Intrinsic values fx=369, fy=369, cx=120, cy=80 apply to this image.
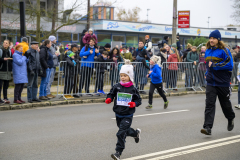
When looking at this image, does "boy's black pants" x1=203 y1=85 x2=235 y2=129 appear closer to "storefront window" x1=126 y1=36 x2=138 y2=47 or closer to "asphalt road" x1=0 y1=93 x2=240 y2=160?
"asphalt road" x1=0 y1=93 x2=240 y2=160

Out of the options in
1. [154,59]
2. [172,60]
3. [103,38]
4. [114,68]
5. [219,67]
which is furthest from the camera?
[103,38]

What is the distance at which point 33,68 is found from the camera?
1180 cm

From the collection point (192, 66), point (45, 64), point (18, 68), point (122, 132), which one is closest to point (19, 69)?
point (18, 68)

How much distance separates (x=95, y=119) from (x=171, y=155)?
393 cm

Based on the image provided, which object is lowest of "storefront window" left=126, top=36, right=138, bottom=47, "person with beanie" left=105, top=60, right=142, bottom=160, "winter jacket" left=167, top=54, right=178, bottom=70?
"person with beanie" left=105, top=60, right=142, bottom=160

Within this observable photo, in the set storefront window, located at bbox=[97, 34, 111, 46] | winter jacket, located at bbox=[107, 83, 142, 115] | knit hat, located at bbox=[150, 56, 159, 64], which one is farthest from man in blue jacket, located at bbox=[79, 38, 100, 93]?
storefront window, located at bbox=[97, 34, 111, 46]

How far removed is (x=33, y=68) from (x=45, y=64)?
49cm

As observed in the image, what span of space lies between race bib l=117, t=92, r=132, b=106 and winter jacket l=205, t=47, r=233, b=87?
235cm

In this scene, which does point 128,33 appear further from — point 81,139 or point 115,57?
point 81,139

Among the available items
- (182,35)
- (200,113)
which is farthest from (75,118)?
(182,35)

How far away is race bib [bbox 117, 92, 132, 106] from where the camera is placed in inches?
229

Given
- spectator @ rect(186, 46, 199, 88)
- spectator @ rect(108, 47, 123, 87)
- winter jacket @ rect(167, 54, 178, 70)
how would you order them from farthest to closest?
spectator @ rect(186, 46, 199, 88) → winter jacket @ rect(167, 54, 178, 70) → spectator @ rect(108, 47, 123, 87)

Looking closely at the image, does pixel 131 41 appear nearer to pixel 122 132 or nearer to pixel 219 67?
pixel 219 67

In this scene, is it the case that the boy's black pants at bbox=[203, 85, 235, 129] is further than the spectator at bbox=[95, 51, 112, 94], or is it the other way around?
the spectator at bbox=[95, 51, 112, 94]
